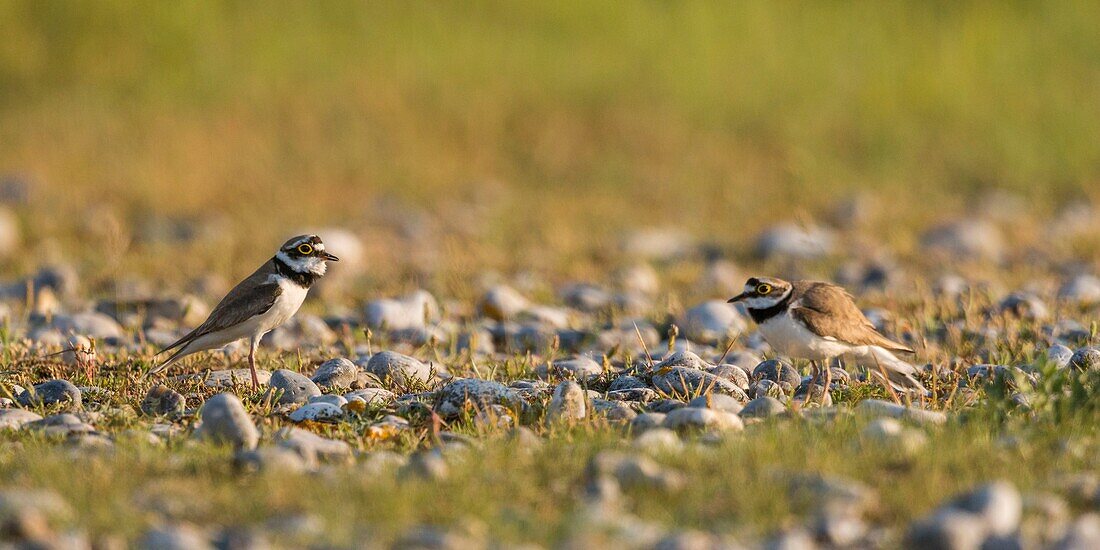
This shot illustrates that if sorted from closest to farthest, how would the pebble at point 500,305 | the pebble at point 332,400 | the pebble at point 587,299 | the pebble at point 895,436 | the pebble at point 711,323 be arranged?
the pebble at point 895,436
the pebble at point 332,400
the pebble at point 711,323
the pebble at point 500,305
the pebble at point 587,299

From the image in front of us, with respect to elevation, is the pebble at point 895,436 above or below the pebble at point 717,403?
above

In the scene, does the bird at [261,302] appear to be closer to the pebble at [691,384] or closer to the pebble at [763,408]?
the pebble at [691,384]

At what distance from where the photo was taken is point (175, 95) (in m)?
15.3

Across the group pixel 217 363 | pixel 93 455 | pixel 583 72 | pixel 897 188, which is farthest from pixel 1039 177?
pixel 93 455

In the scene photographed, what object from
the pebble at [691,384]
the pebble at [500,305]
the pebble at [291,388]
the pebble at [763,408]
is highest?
the pebble at [763,408]

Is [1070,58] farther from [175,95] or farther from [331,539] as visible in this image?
[331,539]

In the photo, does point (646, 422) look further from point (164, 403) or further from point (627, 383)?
point (164, 403)

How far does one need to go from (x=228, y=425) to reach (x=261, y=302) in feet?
6.39

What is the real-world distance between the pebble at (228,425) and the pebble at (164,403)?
685mm

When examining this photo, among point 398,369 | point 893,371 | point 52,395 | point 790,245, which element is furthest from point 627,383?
point 790,245

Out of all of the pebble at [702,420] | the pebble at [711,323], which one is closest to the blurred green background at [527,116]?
the pebble at [711,323]

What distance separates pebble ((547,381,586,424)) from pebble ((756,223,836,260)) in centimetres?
642

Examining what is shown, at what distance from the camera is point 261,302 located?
21.8ft

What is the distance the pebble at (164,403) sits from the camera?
5484mm
